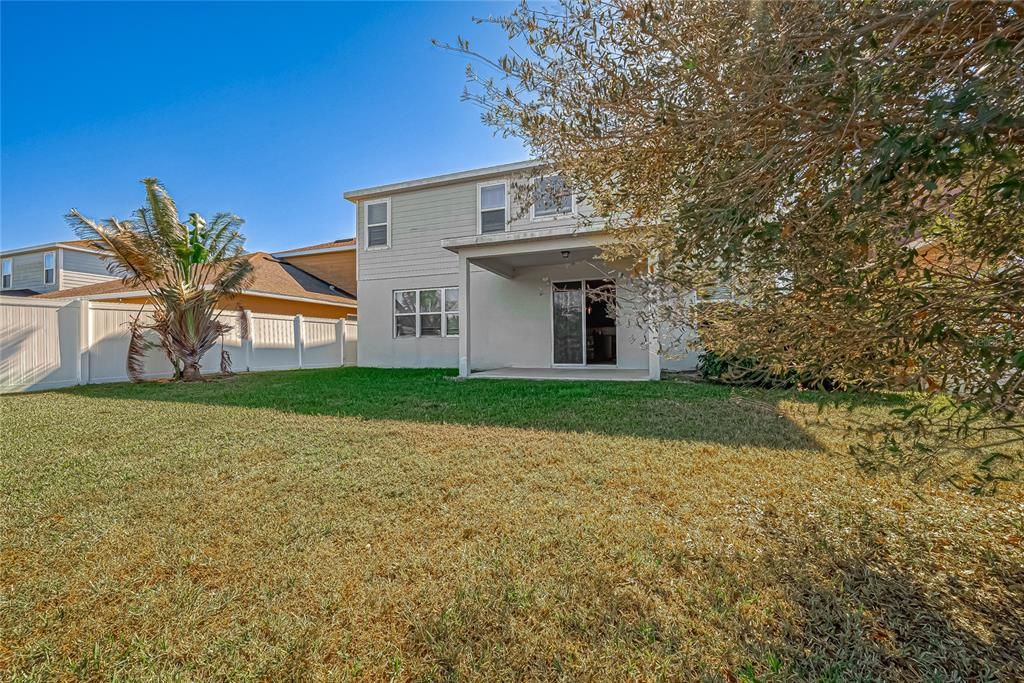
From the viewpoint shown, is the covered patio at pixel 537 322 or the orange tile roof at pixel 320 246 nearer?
the covered patio at pixel 537 322

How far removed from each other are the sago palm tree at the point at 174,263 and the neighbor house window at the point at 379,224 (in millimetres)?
3698

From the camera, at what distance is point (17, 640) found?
1743 mm

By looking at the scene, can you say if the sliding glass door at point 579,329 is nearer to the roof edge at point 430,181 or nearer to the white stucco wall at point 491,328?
the white stucco wall at point 491,328

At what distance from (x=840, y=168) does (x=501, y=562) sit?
90.3 inches

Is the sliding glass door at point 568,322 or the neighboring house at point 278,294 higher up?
the neighboring house at point 278,294

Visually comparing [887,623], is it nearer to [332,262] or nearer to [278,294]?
[278,294]

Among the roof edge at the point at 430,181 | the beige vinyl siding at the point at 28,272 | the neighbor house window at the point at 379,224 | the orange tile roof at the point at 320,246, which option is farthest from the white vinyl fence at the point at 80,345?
the beige vinyl siding at the point at 28,272

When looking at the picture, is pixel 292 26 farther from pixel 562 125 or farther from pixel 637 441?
pixel 637 441

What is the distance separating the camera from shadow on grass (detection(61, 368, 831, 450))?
5020 millimetres

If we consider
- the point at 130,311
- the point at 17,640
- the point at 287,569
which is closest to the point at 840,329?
the point at 287,569

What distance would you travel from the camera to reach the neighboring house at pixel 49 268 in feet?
61.4

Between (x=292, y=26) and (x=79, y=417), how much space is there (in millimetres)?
6324

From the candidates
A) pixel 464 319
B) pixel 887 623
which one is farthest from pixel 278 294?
pixel 887 623

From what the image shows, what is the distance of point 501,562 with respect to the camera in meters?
2.30
